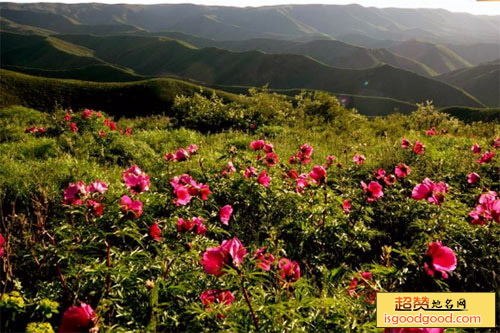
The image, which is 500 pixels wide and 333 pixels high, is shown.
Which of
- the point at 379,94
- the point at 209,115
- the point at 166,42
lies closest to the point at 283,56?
the point at 379,94

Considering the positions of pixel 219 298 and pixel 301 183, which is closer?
pixel 219 298

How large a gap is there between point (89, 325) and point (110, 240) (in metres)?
1.93

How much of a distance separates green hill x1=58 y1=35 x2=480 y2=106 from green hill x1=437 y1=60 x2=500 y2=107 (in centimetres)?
2289

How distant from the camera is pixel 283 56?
10856 centimetres

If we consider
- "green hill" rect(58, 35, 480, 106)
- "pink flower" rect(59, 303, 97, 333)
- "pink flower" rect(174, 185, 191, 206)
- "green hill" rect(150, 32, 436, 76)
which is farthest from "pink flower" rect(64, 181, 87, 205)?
"green hill" rect(150, 32, 436, 76)

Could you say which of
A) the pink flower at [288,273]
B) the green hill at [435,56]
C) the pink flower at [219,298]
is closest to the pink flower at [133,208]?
the pink flower at [219,298]

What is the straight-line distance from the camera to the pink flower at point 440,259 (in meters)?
1.60

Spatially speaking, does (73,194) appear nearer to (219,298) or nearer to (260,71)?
(219,298)

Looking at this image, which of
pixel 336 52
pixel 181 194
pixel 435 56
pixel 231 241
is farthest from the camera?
pixel 435 56

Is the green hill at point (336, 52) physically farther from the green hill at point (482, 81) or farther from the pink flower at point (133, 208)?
the pink flower at point (133, 208)

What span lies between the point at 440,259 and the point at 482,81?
418 ft

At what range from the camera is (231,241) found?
1405mm

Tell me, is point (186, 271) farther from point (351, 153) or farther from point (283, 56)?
point (283, 56)

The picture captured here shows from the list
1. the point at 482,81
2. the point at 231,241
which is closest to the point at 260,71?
the point at 482,81
